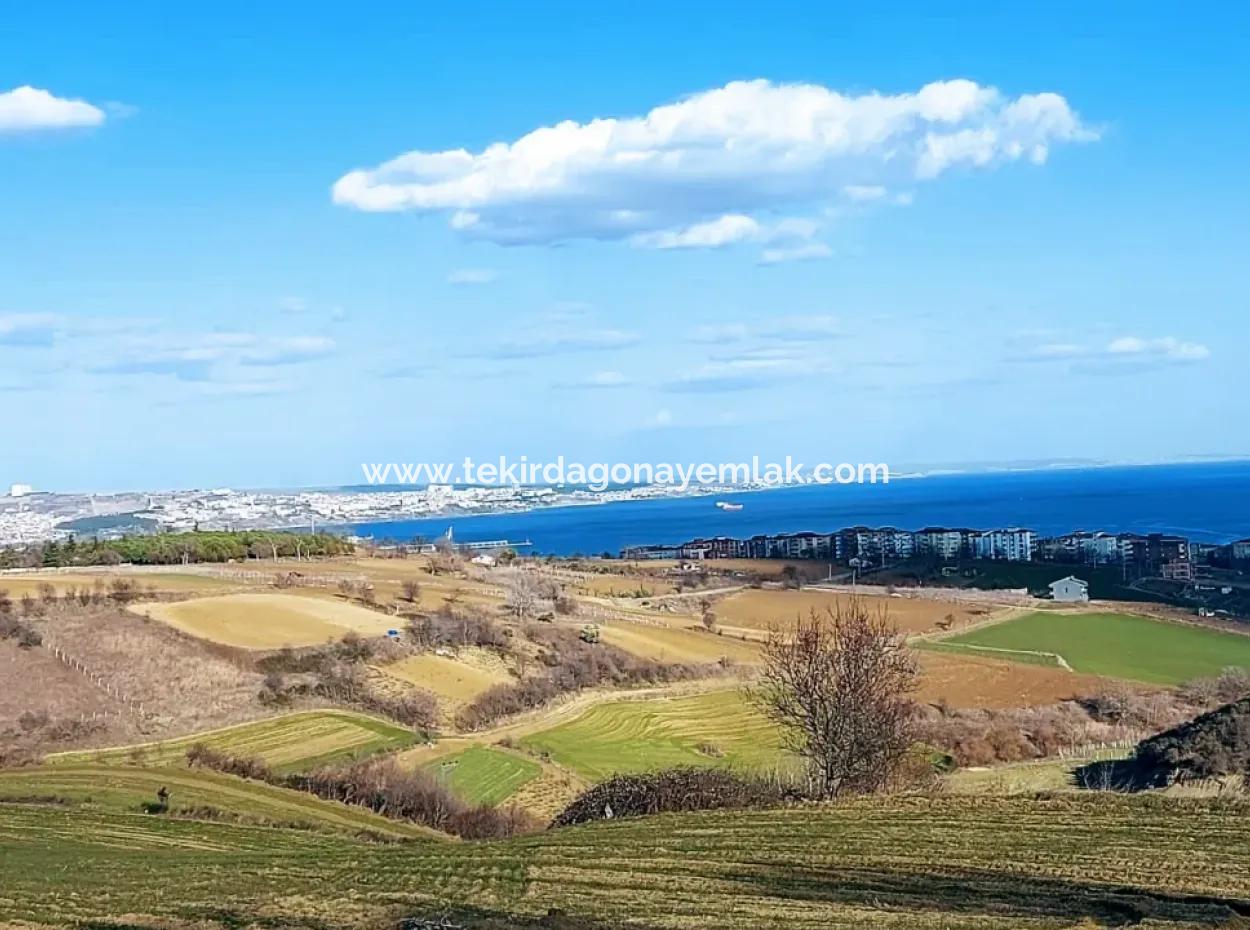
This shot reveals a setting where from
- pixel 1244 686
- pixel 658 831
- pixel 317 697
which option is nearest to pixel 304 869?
pixel 658 831

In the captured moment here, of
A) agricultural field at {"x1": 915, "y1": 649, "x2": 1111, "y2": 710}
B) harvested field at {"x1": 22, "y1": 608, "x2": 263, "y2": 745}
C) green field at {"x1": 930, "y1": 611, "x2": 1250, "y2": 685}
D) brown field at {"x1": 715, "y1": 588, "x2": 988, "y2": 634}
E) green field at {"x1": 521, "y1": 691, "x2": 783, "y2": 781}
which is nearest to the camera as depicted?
harvested field at {"x1": 22, "y1": 608, "x2": 263, "y2": 745}

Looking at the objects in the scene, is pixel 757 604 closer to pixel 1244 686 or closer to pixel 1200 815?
pixel 1244 686

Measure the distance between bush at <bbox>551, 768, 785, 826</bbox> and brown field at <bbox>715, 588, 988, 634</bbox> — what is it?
40300 millimetres

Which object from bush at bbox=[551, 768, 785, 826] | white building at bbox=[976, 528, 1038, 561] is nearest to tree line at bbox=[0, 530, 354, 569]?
bush at bbox=[551, 768, 785, 826]

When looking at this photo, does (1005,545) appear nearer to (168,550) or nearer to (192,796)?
(168,550)

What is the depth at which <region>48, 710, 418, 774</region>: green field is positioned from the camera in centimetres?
3222

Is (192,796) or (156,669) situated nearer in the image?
(192,796)

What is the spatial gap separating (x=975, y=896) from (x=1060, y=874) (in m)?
1.59

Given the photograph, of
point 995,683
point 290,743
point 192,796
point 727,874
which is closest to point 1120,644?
point 995,683

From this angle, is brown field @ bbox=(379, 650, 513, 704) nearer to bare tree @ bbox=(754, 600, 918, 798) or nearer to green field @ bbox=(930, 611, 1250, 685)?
bare tree @ bbox=(754, 600, 918, 798)

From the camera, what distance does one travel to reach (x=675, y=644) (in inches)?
2339

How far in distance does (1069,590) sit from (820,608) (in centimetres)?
2203

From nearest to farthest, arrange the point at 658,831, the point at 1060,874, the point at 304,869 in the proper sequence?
the point at 1060,874 < the point at 304,869 < the point at 658,831

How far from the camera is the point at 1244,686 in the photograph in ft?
154
